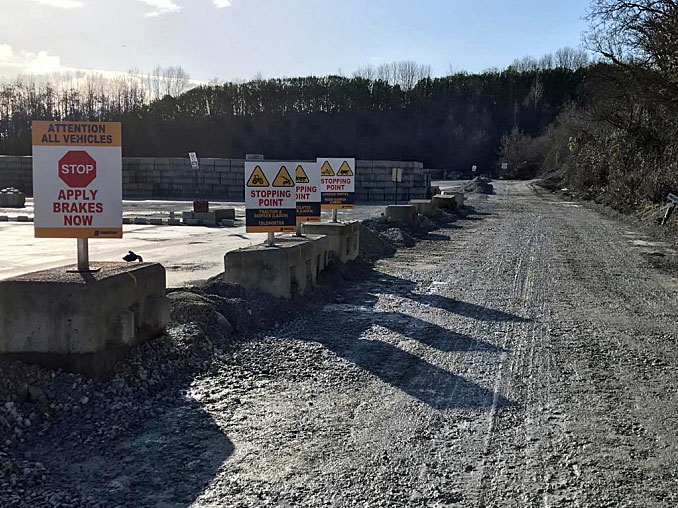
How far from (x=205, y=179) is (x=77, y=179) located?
3892 cm

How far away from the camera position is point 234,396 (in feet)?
19.5

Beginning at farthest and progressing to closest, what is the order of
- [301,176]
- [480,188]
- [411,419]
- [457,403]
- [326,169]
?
1. [480,188]
2. [326,169]
3. [301,176]
4. [457,403]
5. [411,419]

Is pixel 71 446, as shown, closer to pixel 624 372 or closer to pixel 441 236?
pixel 624 372

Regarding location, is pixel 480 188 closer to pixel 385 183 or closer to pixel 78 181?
pixel 385 183

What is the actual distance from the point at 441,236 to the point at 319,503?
58.9 ft

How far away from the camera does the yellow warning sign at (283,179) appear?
10.2 metres

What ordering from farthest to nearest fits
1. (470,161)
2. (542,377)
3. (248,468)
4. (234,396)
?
(470,161), (542,377), (234,396), (248,468)

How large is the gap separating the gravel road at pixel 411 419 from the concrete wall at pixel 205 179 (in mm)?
31812

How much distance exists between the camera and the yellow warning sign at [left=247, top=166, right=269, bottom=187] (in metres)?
10.0

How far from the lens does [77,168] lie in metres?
6.26

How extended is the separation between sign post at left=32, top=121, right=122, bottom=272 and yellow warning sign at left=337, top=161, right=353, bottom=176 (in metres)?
9.61

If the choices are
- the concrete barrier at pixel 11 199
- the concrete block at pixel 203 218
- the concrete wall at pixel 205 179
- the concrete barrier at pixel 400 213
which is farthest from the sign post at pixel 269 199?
the concrete wall at pixel 205 179

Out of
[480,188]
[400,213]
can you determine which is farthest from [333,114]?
[400,213]

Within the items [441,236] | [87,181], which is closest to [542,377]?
[87,181]
